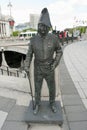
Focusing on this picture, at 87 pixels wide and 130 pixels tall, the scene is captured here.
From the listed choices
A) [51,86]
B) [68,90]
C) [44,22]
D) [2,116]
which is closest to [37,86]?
[51,86]

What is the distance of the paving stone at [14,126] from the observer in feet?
13.4

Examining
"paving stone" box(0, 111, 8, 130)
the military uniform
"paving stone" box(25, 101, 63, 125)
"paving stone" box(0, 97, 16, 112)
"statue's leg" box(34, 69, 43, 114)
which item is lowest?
"paving stone" box(0, 111, 8, 130)

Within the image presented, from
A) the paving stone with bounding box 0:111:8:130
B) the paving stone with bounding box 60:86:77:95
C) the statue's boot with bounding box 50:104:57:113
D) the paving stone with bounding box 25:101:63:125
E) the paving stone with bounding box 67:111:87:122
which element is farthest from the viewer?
the paving stone with bounding box 60:86:77:95

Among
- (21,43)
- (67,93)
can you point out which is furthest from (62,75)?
(21,43)

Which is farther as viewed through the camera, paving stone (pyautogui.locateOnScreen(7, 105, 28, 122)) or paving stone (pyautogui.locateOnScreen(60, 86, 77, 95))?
paving stone (pyautogui.locateOnScreen(60, 86, 77, 95))

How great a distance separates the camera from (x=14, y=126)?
4148mm

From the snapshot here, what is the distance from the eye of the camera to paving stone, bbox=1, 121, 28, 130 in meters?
4.08

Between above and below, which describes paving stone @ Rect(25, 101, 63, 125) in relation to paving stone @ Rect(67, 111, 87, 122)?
above

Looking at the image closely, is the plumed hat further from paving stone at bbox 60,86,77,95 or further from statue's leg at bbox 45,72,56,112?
paving stone at bbox 60,86,77,95

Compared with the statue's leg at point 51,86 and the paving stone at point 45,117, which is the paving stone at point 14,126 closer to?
the paving stone at point 45,117

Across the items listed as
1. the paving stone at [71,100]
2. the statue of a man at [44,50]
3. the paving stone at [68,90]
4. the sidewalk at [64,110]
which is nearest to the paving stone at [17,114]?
the sidewalk at [64,110]

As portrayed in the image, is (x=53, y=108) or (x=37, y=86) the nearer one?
(x=37, y=86)

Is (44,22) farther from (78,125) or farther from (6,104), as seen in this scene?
(6,104)

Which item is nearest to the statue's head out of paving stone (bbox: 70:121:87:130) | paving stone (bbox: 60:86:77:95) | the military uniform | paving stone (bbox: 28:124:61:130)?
the military uniform
